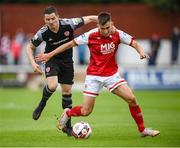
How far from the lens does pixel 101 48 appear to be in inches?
562

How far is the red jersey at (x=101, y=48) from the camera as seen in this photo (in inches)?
562

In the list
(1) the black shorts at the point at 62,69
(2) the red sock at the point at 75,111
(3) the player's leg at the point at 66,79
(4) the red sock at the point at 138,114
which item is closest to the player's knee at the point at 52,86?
(1) the black shorts at the point at 62,69

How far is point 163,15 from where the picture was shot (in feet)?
142

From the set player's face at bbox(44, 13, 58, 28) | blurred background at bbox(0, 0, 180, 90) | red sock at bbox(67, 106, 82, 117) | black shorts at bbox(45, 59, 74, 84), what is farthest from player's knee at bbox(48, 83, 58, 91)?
blurred background at bbox(0, 0, 180, 90)

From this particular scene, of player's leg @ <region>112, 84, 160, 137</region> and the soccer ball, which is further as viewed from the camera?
the soccer ball

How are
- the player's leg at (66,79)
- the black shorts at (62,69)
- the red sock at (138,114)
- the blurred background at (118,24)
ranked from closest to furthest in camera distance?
the red sock at (138,114), the black shorts at (62,69), the player's leg at (66,79), the blurred background at (118,24)

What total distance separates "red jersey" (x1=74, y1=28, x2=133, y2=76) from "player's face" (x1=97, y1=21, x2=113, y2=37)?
0.14 metres

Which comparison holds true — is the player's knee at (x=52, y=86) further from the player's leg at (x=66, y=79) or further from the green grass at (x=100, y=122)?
the green grass at (x=100, y=122)

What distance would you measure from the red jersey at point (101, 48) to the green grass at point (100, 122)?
1.34 metres

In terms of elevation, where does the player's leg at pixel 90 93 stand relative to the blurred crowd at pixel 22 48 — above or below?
above

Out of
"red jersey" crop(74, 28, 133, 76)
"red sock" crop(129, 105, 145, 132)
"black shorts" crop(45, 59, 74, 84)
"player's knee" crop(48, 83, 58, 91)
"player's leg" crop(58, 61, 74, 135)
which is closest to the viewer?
"red jersey" crop(74, 28, 133, 76)

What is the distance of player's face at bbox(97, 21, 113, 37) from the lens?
13953mm

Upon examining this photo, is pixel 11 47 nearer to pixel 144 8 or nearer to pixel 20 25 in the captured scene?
pixel 20 25

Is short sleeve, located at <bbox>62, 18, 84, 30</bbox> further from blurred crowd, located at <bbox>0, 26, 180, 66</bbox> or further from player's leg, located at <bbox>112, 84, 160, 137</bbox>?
blurred crowd, located at <bbox>0, 26, 180, 66</bbox>
